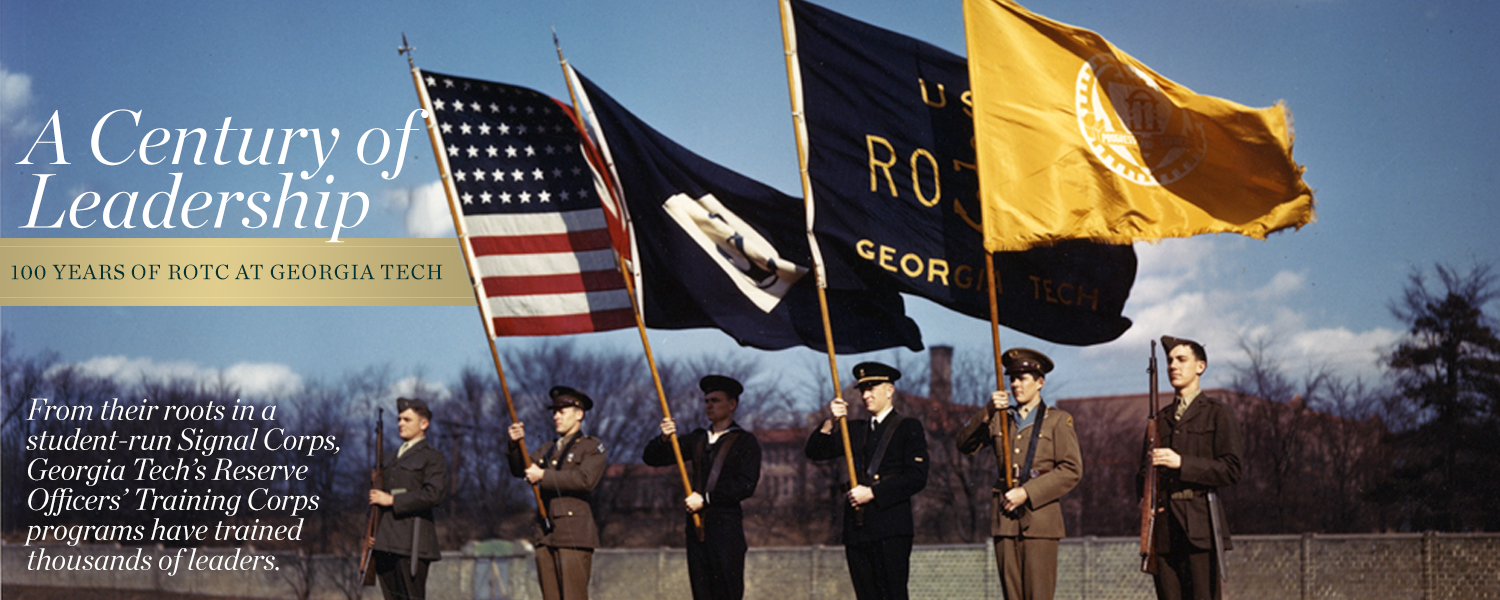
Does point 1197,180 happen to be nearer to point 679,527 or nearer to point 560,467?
point 560,467

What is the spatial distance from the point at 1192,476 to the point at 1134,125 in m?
2.19

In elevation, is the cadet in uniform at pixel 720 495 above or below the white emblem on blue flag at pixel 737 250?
below

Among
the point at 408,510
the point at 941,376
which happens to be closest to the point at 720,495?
the point at 408,510

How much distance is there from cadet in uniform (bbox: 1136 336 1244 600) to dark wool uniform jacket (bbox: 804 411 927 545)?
4.04 feet

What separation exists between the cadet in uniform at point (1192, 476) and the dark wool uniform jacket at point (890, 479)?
1.23 m

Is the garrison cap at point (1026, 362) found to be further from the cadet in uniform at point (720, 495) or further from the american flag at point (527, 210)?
the american flag at point (527, 210)

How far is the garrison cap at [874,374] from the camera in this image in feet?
25.0

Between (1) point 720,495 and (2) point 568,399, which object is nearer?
(1) point 720,495

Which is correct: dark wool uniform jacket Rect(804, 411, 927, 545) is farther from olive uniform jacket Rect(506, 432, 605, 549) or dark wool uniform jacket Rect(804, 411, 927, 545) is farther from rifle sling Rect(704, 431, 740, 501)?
olive uniform jacket Rect(506, 432, 605, 549)

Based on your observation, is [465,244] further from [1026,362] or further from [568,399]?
[1026,362]

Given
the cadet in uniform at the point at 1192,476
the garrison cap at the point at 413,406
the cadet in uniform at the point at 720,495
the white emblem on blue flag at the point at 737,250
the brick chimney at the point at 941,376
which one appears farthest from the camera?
the brick chimney at the point at 941,376

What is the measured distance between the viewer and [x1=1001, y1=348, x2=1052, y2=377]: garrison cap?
23.9ft

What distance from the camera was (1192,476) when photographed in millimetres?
6738

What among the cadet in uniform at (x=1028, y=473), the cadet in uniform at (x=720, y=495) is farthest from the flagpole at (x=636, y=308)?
the cadet in uniform at (x=1028, y=473)
